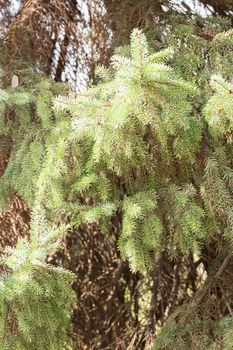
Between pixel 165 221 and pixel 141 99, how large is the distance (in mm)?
721

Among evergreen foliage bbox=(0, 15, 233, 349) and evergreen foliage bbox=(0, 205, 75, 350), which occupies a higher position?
evergreen foliage bbox=(0, 15, 233, 349)

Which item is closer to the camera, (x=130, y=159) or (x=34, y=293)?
(x=34, y=293)

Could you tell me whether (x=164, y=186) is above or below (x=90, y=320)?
above

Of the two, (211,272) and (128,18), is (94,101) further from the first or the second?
(211,272)

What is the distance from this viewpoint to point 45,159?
253cm

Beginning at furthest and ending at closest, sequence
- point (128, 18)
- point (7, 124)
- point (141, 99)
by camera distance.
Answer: point (128, 18)
point (7, 124)
point (141, 99)

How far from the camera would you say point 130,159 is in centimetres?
234

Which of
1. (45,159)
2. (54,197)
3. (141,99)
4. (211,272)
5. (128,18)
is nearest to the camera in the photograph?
(141,99)

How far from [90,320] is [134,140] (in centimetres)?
234

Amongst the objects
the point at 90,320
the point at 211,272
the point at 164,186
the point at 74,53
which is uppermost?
the point at 74,53

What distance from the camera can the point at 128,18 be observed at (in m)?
3.09

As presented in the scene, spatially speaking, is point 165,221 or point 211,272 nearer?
point 165,221

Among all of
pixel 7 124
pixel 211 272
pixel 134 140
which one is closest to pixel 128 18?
pixel 7 124

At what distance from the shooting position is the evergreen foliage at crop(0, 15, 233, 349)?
2107 millimetres
